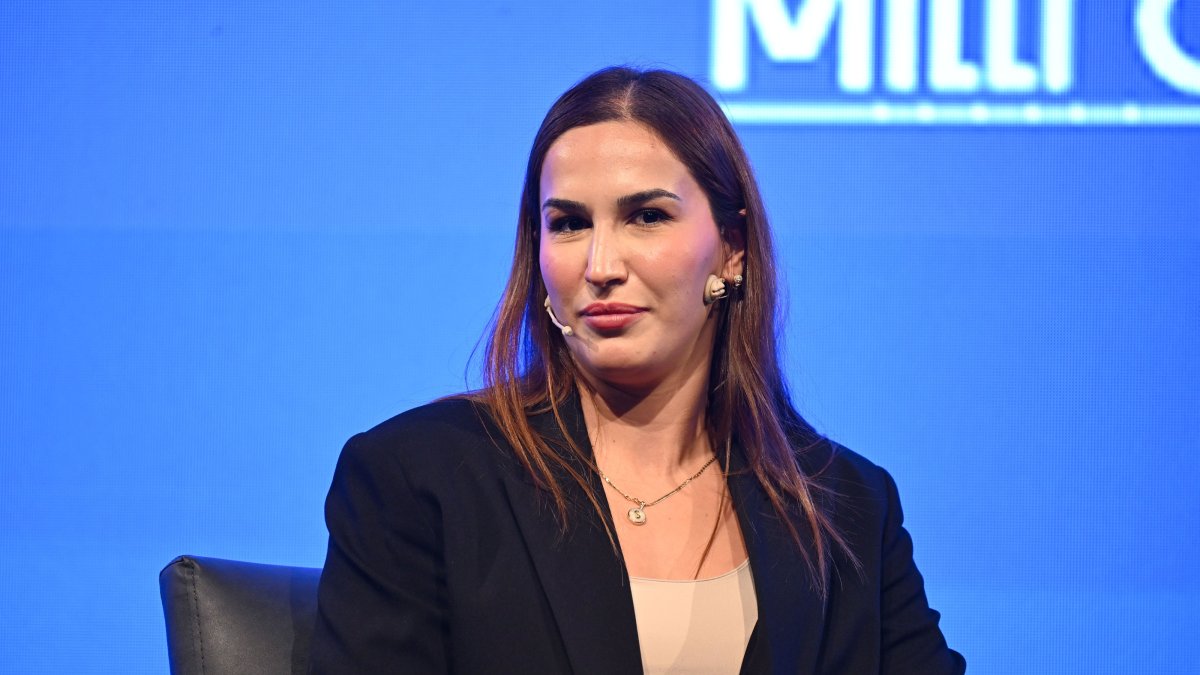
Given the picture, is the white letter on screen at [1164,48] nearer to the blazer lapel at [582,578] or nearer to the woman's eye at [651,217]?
the woman's eye at [651,217]

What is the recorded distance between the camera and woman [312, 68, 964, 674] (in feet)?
5.64

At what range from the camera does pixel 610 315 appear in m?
1.81

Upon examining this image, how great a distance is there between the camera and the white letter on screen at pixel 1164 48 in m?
2.76

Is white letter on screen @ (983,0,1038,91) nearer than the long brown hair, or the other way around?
the long brown hair

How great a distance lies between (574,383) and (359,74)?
113 centimetres

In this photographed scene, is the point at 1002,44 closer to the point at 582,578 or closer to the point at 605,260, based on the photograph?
the point at 605,260

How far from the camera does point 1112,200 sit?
2.79 metres

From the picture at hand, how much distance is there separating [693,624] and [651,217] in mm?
568

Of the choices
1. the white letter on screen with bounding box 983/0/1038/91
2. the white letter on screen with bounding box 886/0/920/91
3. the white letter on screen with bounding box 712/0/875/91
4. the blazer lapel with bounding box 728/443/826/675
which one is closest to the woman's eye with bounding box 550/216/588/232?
the blazer lapel with bounding box 728/443/826/675

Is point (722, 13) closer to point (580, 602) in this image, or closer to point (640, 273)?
point (640, 273)

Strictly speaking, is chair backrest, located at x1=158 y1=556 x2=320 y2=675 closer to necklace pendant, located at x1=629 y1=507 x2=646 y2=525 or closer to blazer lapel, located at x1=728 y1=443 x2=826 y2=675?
necklace pendant, located at x1=629 y1=507 x2=646 y2=525

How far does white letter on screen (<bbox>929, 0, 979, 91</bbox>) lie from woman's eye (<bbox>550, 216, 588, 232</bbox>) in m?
1.24

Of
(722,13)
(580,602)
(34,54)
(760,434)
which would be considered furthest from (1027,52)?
(34,54)

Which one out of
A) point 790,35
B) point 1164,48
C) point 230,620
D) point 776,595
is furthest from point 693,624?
point 1164,48
